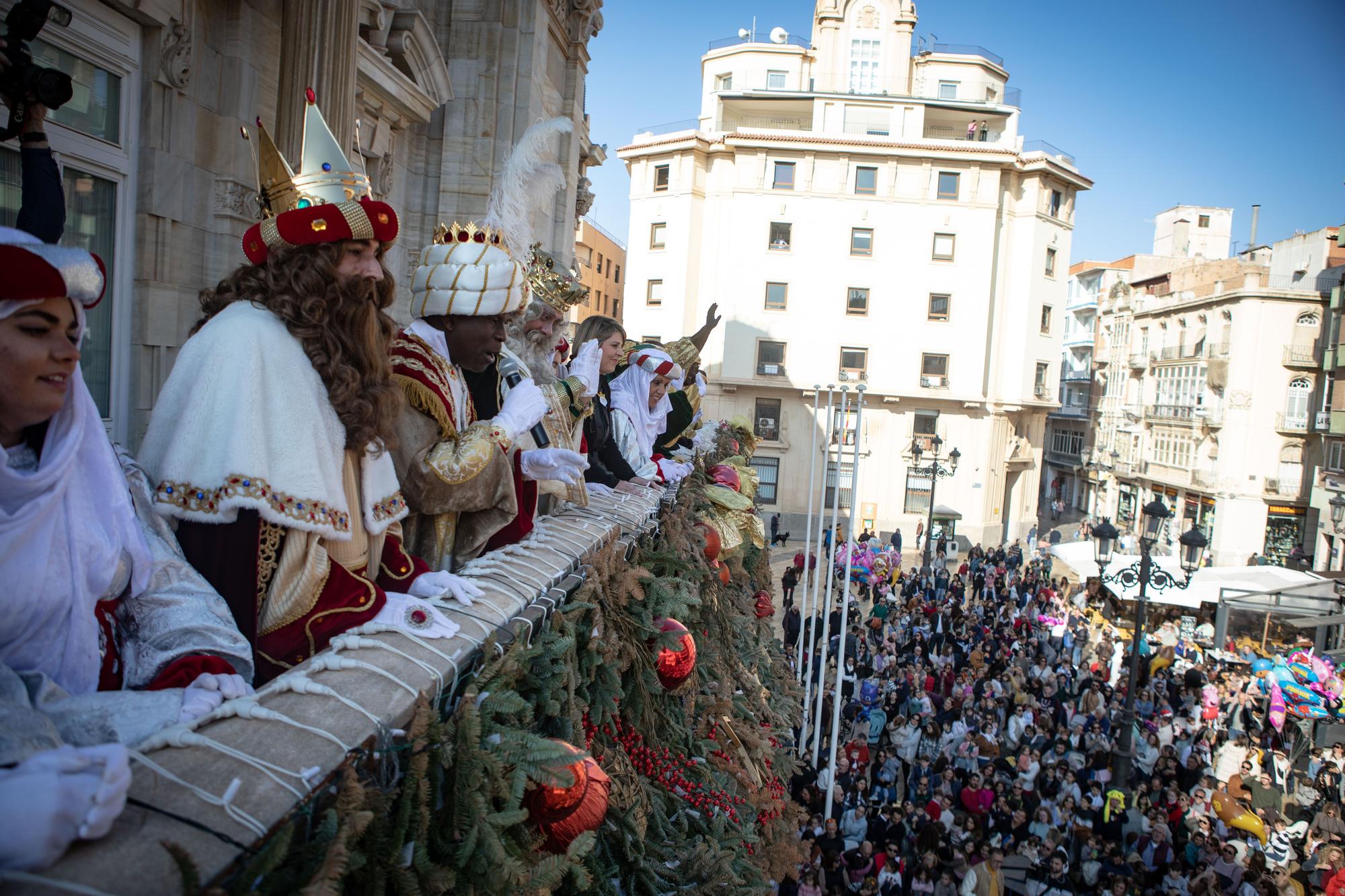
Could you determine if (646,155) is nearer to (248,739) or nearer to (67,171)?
(67,171)

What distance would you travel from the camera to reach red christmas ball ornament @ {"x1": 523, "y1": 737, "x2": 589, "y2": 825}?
214 centimetres

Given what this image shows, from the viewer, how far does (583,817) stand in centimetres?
225

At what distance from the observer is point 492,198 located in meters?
4.95

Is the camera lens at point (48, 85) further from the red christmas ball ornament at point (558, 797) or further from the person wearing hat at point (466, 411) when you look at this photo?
the red christmas ball ornament at point (558, 797)

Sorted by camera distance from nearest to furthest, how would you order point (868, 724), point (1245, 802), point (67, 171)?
point (67, 171)
point (1245, 802)
point (868, 724)

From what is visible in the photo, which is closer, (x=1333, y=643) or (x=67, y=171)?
(x=67, y=171)

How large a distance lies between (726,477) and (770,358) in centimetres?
2833

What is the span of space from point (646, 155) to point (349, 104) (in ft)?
102

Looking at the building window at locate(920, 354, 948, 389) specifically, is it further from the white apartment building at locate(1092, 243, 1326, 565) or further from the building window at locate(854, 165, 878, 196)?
the white apartment building at locate(1092, 243, 1326, 565)

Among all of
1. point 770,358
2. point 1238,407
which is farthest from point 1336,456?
point 770,358

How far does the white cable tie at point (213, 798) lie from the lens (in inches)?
57.4

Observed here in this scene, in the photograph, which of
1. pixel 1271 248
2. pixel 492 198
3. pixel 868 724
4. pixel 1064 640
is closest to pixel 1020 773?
pixel 868 724

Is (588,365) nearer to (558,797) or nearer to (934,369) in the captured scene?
(558,797)

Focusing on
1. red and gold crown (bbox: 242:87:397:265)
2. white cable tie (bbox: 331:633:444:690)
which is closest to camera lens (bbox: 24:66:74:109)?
red and gold crown (bbox: 242:87:397:265)
